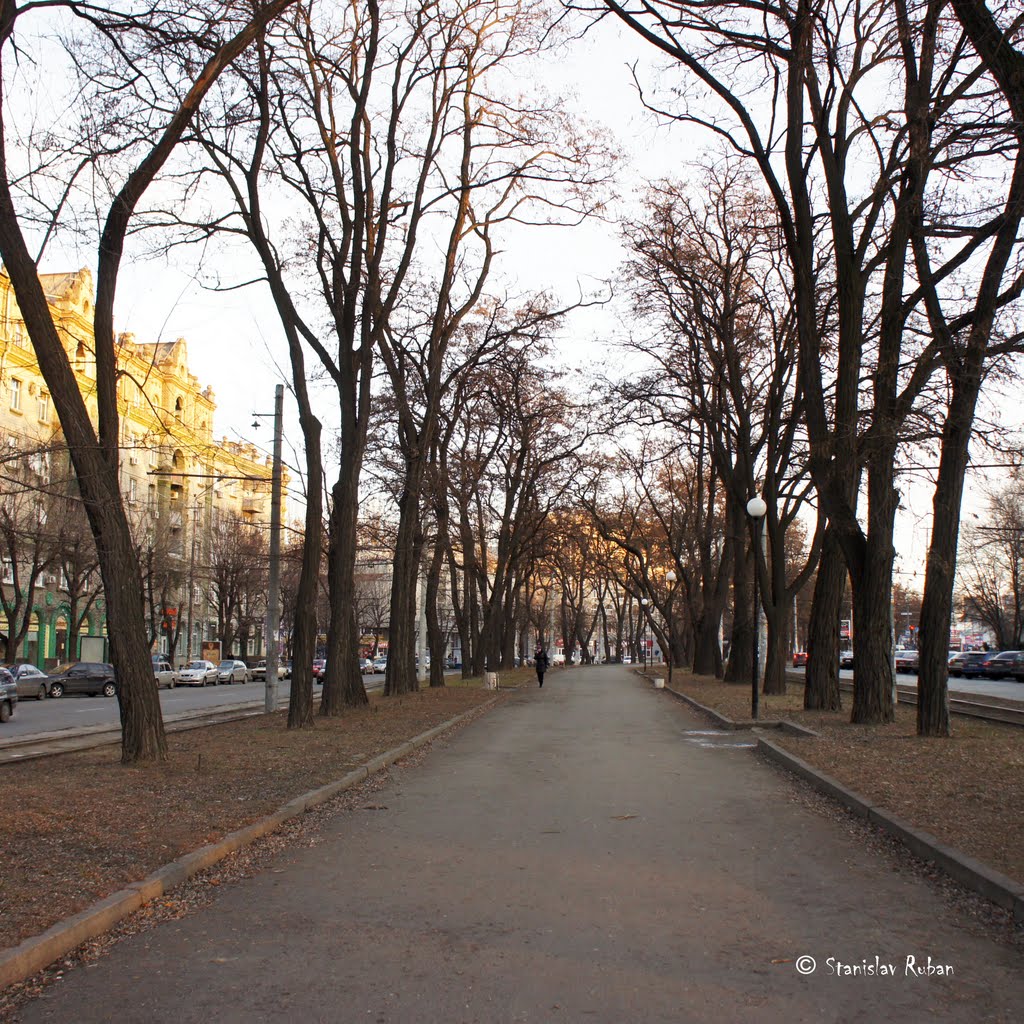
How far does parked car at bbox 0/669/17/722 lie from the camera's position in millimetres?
24922

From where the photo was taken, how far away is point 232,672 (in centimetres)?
6103

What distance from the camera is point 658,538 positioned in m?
53.0

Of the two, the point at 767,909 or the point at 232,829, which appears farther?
the point at 232,829

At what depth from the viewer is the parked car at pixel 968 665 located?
5900 centimetres

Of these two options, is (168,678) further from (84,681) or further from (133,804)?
(133,804)

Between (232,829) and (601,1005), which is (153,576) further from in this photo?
(601,1005)

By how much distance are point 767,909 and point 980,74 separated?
11286 mm

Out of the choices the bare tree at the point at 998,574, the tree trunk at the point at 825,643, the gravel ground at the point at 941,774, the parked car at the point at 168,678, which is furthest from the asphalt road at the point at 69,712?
the bare tree at the point at 998,574

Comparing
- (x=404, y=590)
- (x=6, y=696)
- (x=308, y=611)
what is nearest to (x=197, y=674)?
(x=6, y=696)

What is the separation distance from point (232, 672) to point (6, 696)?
36.6 meters

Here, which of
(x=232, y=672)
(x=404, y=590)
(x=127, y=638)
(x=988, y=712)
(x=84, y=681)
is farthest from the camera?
(x=232, y=672)

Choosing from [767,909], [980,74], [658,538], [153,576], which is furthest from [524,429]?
[767,909]

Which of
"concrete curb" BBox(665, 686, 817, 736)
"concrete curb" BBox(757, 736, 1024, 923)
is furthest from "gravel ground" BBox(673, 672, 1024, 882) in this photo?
"concrete curb" BBox(665, 686, 817, 736)

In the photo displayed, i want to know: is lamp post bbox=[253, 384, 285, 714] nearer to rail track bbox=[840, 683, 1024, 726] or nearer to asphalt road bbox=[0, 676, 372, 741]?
asphalt road bbox=[0, 676, 372, 741]
